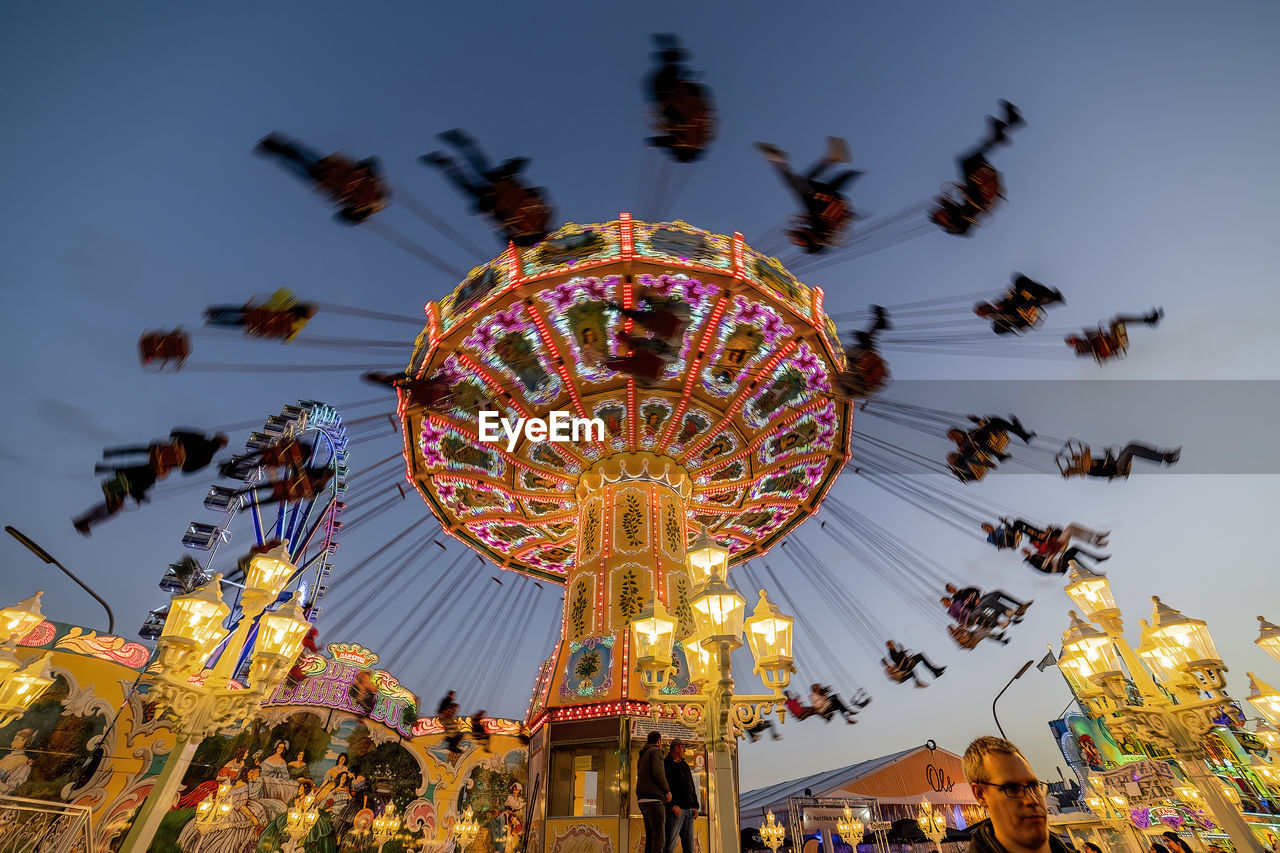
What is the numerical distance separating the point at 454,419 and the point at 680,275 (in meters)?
6.61

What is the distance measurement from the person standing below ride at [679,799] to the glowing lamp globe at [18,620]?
28.2 feet

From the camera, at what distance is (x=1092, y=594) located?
8.28 m

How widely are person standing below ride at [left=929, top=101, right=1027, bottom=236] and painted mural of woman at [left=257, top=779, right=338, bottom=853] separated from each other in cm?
1936

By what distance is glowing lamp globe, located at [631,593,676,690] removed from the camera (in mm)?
6133

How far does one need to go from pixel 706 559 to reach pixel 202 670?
558 centimetres

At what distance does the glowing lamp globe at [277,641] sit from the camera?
656 cm


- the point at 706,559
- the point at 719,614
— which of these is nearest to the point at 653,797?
the point at 719,614

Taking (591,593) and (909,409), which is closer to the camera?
(591,593)

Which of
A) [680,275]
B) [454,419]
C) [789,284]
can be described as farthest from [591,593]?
[789,284]

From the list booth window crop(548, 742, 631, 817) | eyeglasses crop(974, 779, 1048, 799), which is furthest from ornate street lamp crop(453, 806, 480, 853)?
eyeglasses crop(974, 779, 1048, 799)

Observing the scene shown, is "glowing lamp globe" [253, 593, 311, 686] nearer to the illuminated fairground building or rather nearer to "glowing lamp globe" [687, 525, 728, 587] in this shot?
"glowing lamp globe" [687, 525, 728, 587]

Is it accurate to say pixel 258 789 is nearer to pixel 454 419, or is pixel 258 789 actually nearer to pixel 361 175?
pixel 454 419

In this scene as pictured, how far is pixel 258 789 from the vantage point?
48.3ft

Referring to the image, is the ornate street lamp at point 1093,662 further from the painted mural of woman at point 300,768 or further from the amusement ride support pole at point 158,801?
the painted mural of woman at point 300,768
